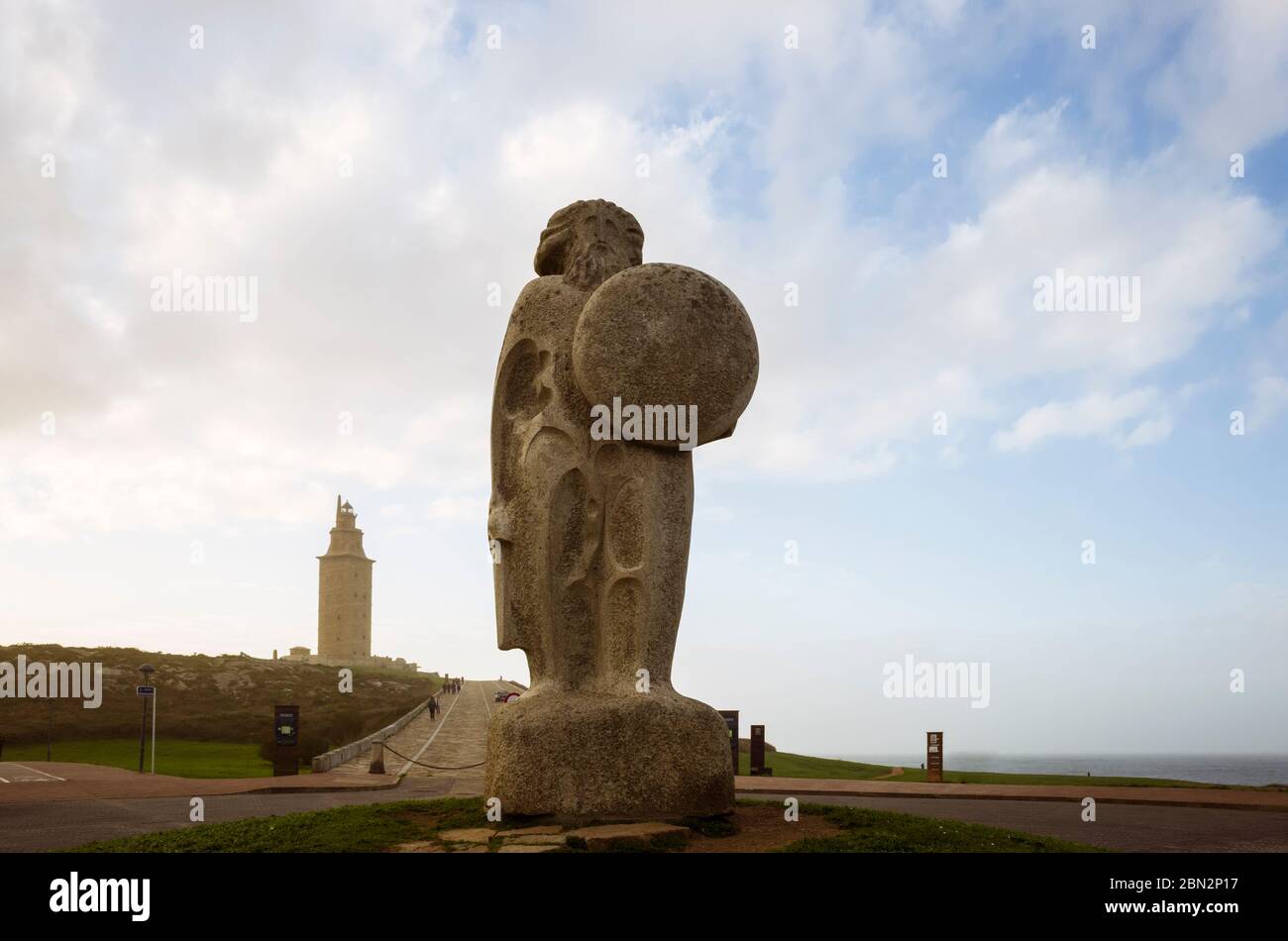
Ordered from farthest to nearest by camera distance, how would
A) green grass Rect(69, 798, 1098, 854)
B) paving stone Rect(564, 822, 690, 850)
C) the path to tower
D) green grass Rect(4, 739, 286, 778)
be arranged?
green grass Rect(4, 739, 286, 778) → the path to tower → green grass Rect(69, 798, 1098, 854) → paving stone Rect(564, 822, 690, 850)

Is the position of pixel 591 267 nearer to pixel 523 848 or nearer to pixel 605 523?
pixel 605 523

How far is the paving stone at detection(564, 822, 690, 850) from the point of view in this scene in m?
5.88

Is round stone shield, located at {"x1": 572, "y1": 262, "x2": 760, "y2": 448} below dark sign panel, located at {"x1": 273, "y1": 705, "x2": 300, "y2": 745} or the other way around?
the other way around

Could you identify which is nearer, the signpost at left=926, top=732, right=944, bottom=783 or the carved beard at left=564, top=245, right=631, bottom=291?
the carved beard at left=564, top=245, right=631, bottom=291

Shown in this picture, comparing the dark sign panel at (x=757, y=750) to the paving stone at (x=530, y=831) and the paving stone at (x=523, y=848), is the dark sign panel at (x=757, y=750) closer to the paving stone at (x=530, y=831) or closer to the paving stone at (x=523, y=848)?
the paving stone at (x=530, y=831)

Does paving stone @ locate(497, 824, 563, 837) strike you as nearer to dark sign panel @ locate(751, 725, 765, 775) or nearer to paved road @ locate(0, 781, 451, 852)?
paved road @ locate(0, 781, 451, 852)

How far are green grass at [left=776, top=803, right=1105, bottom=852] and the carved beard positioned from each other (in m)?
4.09


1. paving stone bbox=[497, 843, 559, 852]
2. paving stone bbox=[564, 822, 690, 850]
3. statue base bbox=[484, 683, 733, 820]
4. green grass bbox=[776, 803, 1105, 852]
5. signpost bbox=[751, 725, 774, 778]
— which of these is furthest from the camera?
signpost bbox=[751, 725, 774, 778]

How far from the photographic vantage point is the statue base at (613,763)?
6598 mm

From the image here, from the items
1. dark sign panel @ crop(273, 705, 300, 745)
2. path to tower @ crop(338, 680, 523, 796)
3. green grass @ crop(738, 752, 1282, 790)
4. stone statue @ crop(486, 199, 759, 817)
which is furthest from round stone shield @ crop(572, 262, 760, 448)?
dark sign panel @ crop(273, 705, 300, 745)

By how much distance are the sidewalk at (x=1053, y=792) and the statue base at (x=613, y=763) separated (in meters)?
4.84
